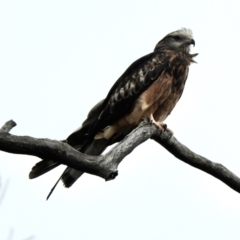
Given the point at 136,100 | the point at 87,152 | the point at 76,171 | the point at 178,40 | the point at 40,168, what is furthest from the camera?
the point at 178,40

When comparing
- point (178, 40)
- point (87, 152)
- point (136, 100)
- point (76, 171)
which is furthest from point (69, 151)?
point (178, 40)

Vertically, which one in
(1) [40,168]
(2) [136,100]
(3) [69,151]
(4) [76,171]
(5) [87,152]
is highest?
(2) [136,100]

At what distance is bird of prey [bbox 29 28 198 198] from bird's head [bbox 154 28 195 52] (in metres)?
0.21

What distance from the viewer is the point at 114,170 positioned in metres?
5.09

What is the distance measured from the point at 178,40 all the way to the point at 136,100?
4.74 feet

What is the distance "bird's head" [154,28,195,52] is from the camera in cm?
986

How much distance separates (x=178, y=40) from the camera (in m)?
10.0

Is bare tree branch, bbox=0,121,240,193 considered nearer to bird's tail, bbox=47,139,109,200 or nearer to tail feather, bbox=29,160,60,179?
tail feather, bbox=29,160,60,179

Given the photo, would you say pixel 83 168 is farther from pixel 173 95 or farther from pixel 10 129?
pixel 173 95

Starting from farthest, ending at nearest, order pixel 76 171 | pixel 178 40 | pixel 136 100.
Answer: pixel 178 40 < pixel 136 100 < pixel 76 171

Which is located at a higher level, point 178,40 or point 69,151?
point 178,40

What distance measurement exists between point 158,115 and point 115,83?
91 centimetres

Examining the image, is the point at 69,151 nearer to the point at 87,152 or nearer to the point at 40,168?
the point at 40,168

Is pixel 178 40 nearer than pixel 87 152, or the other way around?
pixel 87 152
